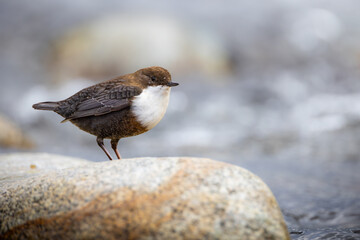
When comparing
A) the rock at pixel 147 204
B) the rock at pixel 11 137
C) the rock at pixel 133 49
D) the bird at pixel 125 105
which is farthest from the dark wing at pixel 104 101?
the rock at pixel 133 49

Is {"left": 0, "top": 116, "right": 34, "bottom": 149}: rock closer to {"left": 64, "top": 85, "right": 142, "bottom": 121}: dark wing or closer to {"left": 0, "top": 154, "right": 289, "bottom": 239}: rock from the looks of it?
{"left": 64, "top": 85, "right": 142, "bottom": 121}: dark wing

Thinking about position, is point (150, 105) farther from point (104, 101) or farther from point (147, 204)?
point (147, 204)

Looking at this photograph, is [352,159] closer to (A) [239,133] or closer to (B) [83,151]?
(A) [239,133]

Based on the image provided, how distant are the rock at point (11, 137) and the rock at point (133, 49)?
4.41 m

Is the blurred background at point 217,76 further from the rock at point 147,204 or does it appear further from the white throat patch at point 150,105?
the rock at point 147,204

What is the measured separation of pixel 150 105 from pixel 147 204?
935 millimetres

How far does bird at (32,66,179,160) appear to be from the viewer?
2.93 m

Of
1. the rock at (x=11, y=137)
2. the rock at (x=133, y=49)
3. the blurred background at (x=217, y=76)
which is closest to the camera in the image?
the rock at (x=11, y=137)

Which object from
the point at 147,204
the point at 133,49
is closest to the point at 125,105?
the point at 147,204

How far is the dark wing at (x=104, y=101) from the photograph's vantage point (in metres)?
3.03

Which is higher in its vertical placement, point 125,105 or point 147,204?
point 125,105

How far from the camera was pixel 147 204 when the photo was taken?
218cm

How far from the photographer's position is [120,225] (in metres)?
2.13

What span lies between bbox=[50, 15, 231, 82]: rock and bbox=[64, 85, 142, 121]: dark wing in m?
8.27
